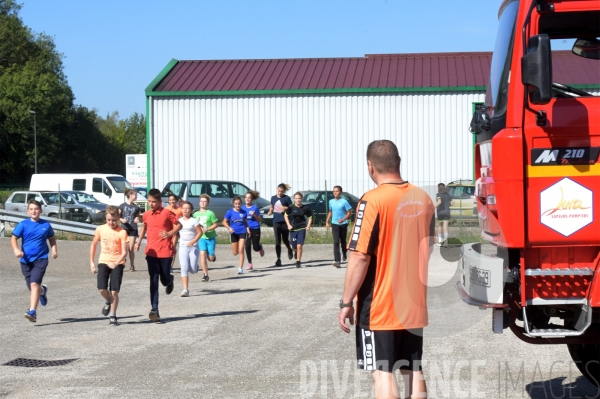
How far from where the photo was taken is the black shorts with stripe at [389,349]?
5.01 m

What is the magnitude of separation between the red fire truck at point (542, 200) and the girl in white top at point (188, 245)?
8.68m

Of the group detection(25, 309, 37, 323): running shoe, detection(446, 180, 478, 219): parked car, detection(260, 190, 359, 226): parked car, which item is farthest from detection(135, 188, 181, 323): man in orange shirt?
detection(260, 190, 359, 226): parked car

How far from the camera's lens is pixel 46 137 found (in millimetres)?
69500

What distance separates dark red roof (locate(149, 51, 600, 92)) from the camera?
111 ft

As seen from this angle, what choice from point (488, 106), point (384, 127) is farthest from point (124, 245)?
point (384, 127)

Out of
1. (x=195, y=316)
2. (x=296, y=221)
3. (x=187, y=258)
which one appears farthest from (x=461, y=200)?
(x=195, y=316)

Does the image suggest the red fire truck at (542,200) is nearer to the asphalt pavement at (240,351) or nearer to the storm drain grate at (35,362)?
the asphalt pavement at (240,351)

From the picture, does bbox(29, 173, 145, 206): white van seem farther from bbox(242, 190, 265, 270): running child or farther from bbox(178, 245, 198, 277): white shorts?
bbox(178, 245, 198, 277): white shorts

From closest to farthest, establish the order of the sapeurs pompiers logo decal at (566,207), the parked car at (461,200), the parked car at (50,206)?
the sapeurs pompiers logo decal at (566,207)
the parked car at (461,200)
the parked car at (50,206)

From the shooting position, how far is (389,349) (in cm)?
500

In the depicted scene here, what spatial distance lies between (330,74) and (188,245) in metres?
22.6

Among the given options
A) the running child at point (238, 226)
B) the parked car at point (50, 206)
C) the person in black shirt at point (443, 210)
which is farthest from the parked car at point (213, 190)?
the running child at point (238, 226)

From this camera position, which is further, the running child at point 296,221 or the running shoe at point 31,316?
the running child at point 296,221

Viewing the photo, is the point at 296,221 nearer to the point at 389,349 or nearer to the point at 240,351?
the point at 240,351
